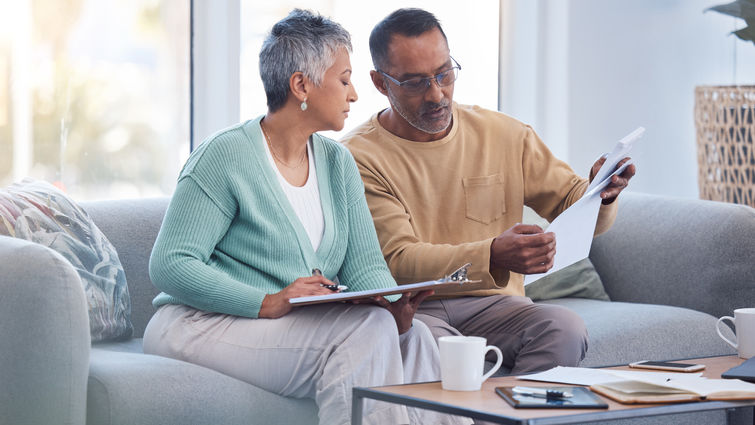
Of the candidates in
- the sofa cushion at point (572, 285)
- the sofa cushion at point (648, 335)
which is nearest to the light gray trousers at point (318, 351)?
the sofa cushion at point (648, 335)

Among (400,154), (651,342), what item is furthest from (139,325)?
(651,342)

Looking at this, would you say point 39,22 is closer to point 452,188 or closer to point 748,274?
point 452,188

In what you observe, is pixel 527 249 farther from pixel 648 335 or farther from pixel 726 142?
pixel 726 142

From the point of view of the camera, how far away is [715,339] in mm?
2426

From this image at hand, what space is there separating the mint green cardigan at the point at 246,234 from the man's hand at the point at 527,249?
0.26 meters

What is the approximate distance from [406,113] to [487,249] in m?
0.43

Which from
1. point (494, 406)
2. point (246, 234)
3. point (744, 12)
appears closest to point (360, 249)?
point (246, 234)

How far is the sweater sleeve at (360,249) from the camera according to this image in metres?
2.04

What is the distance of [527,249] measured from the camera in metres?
1.93

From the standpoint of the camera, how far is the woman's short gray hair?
2.00 meters

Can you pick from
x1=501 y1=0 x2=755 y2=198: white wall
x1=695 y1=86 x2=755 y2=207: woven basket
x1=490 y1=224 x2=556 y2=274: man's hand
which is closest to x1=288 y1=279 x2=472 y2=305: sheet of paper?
x1=490 y1=224 x2=556 y2=274: man's hand

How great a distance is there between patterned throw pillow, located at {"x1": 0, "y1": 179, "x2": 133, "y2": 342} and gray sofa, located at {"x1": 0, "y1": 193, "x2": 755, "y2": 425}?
0.23 ft

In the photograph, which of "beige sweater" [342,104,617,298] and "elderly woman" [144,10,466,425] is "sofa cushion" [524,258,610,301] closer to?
"beige sweater" [342,104,617,298]

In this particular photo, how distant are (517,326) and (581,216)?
0.32m
